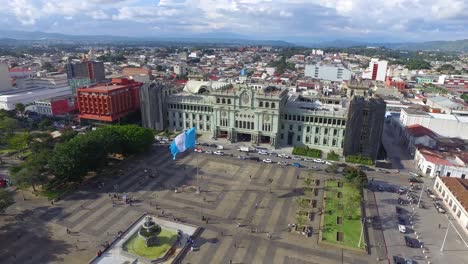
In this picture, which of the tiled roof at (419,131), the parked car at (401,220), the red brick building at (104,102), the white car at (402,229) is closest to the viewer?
the white car at (402,229)

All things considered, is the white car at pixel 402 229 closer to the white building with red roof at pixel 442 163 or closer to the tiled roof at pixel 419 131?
the white building with red roof at pixel 442 163

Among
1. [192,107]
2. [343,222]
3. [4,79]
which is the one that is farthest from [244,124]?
[4,79]

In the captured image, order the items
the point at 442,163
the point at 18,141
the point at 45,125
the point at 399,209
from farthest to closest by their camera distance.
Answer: the point at 45,125 → the point at 18,141 → the point at 442,163 → the point at 399,209

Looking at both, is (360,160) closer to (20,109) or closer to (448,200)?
(448,200)

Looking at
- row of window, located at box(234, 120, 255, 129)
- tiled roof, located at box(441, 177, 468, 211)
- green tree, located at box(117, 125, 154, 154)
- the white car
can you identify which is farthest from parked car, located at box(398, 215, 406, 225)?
green tree, located at box(117, 125, 154, 154)

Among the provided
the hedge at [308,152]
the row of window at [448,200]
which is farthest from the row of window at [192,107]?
the row of window at [448,200]

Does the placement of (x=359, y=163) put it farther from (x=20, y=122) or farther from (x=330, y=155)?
(x=20, y=122)
